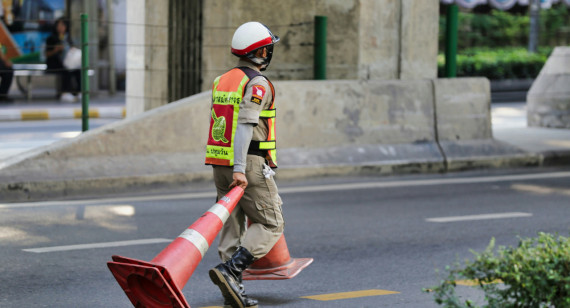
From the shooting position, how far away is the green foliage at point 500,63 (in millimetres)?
28844

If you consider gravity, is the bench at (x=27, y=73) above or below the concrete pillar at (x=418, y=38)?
below

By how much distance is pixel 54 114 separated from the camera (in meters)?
20.6

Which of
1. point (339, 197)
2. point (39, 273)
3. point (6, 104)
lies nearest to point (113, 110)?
point (6, 104)

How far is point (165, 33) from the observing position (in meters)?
13.3

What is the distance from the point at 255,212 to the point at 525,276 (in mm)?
2422

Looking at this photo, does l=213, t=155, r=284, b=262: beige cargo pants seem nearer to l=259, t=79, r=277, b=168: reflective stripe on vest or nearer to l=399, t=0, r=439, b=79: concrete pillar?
l=259, t=79, r=277, b=168: reflective stripe on vest

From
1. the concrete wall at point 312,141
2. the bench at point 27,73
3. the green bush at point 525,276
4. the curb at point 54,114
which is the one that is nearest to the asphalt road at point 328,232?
the concrete wall at point 312,141

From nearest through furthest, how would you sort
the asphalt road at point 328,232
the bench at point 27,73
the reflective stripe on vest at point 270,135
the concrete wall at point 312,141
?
the reflective stripe on vest at point 270,135, the asphalt road at point 328,232, the concrete wall at point 312,141, the bench at point 27,73

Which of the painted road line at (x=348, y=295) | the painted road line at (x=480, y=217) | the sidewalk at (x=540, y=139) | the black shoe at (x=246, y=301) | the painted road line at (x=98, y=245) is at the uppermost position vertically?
the sidewalk at (x=540, y=139)

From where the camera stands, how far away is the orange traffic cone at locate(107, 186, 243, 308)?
4.69 m

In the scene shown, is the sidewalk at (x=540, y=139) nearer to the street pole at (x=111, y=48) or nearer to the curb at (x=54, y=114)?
the curb at (x=54, y=114)

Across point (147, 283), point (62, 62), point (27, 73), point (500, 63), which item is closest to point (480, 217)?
point (147, 283)

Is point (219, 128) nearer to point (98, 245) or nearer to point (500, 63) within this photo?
point (98, 245)

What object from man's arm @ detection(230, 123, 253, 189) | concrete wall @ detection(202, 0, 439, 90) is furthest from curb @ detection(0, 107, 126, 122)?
man's arm @ detection(230, 123, 253, 189)
